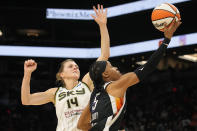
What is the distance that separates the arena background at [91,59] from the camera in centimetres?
1226

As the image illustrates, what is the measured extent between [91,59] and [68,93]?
861 cm

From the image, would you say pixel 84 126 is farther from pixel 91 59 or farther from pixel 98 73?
pixel 91 59

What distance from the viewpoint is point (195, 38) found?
10.4m

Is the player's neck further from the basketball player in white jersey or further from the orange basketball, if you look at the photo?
the orange basketball

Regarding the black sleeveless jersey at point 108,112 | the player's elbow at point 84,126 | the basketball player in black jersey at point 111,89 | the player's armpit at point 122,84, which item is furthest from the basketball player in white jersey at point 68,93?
the player's armpit at point 122,84

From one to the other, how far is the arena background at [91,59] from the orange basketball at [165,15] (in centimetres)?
612

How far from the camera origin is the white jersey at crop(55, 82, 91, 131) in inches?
163

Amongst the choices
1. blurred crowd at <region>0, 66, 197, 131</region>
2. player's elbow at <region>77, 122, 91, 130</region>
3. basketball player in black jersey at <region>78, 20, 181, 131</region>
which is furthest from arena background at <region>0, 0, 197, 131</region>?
basketball player in black jersey at <region>78, 20, 181, 131</region>

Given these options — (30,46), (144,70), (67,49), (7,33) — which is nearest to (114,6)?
(67,49)

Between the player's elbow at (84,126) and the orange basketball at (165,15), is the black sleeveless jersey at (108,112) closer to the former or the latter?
the player's elbow at (84,126)

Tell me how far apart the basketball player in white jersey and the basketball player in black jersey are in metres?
0.66

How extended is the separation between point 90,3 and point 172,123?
18.3ft

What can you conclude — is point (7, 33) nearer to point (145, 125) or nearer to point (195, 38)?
point (145, 125)

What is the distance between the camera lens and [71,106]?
13.7 feet
